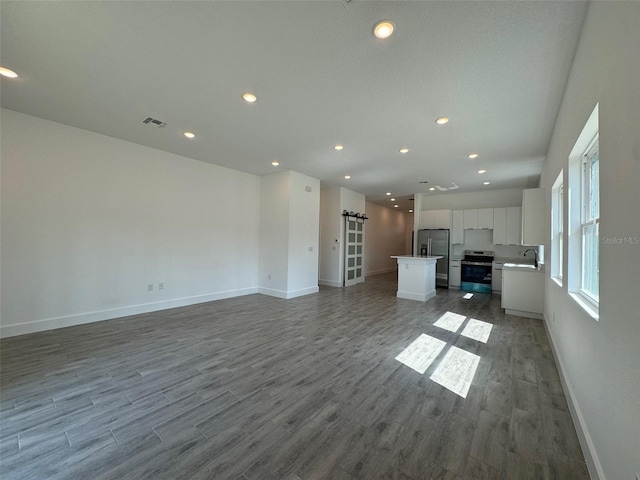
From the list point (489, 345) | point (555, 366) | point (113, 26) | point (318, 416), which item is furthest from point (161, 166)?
point (555, 366)

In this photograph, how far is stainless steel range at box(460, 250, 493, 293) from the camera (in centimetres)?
691

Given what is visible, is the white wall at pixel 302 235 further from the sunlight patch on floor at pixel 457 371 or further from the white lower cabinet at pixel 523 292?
the white lower cabinet at pixel 523 292

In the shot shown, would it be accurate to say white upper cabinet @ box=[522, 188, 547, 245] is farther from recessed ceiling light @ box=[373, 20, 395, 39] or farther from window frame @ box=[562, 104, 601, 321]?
recessed ceiling light @ box=[373, 20, 395, 39]

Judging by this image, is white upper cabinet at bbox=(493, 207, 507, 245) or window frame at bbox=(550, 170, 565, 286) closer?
window frame at bbox=(550, 170, 565, 286)

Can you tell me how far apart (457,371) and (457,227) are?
19.7ft

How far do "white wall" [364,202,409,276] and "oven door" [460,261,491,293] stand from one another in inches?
139

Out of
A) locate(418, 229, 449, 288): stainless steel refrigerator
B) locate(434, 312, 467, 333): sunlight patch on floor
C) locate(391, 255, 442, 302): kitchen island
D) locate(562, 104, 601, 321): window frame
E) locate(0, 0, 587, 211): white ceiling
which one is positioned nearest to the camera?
locate(0, 0, 587, 211): white ceiling

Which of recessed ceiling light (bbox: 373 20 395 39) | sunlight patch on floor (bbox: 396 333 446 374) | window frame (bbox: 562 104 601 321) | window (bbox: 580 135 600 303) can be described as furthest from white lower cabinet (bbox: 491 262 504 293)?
recessed ceiling light (bbox: 373 20 395 39)

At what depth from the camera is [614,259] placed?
49.0 inches

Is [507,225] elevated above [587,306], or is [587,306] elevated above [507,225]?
[507,225]

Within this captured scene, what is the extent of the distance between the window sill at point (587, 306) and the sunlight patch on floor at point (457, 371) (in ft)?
3.81

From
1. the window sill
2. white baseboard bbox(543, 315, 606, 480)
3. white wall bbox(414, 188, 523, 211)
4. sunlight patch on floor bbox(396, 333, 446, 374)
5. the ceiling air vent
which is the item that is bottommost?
sunlight patch on floor bbox(396, 333, 446, 374)

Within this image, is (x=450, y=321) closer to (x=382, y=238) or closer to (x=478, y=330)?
(x=478, y=330)

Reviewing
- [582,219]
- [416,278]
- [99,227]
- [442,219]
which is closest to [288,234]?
[416,278]
